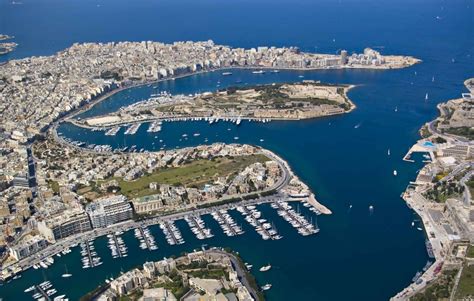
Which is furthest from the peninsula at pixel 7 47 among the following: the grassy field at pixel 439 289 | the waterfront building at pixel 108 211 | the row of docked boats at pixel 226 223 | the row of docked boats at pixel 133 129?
the grassy field at pixel 439 289

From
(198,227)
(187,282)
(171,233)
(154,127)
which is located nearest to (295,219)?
(198,227)

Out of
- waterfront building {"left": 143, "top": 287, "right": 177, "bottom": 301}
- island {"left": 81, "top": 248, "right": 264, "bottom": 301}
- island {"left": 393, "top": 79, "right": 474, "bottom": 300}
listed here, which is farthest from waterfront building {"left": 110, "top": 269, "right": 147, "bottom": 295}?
island {"left": 393, "top": 79, "right": 474, "bottom": 300}

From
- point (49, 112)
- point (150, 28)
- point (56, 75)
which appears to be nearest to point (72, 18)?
point (150, 28)

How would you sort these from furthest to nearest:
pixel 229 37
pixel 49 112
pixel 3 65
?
1. pixel 229 37
2. pixel 3 65
3. pixel 49 112

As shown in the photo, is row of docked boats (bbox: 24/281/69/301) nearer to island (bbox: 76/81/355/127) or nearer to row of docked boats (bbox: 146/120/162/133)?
row of docked boats (bbox: 146/120/162/133)

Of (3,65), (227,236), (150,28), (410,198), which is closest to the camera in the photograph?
(227,236)

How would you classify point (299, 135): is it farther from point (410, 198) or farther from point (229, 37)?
point (229, 37)
